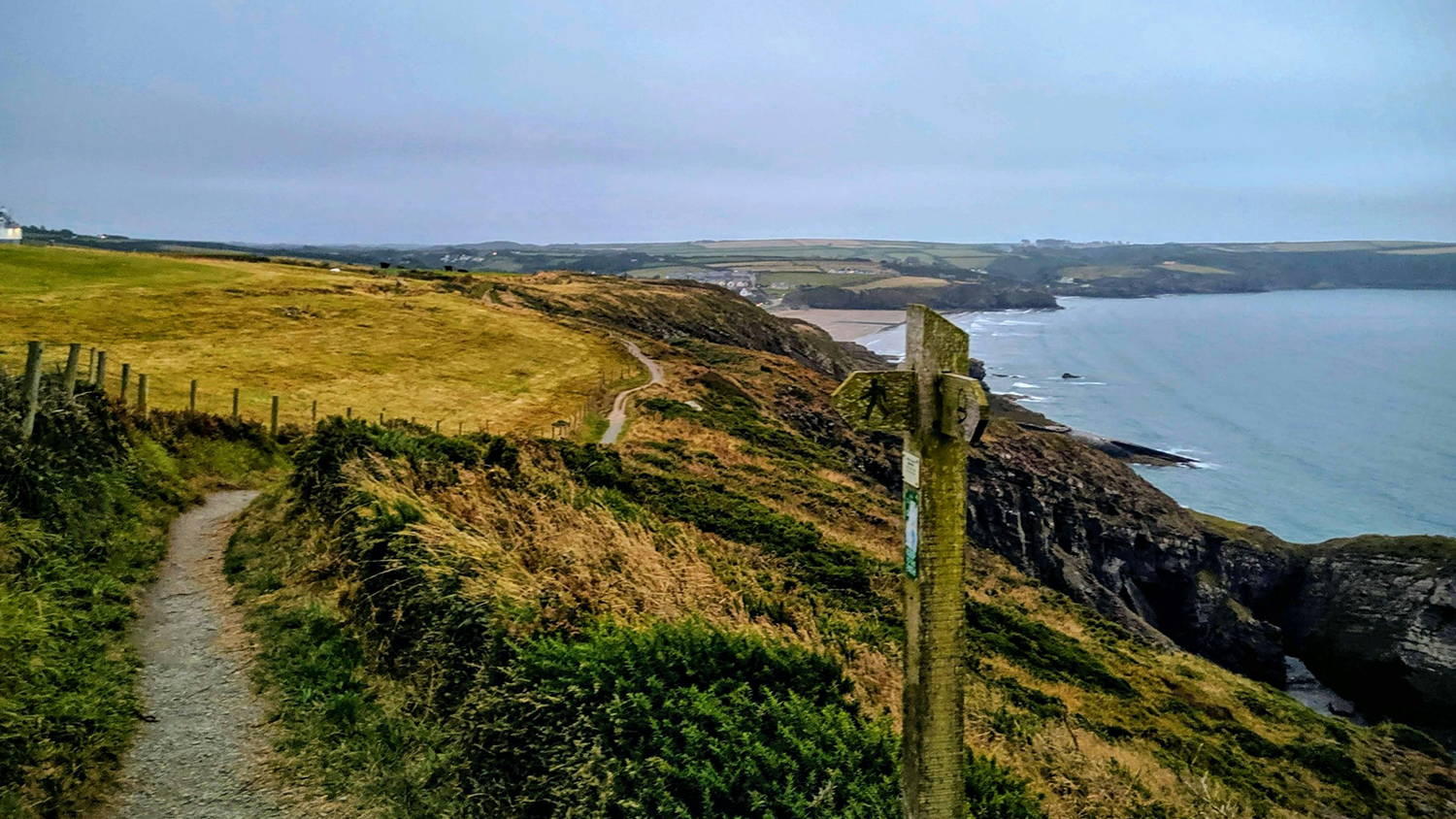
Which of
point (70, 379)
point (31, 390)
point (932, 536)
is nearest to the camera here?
point (932, 536)

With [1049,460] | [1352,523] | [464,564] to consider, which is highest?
[464,564]

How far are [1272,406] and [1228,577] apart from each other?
60.2 meters

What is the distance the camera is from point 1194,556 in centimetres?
4700

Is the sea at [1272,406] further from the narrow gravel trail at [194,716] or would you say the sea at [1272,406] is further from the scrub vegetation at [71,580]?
the narrow gravel trail at [194,716]

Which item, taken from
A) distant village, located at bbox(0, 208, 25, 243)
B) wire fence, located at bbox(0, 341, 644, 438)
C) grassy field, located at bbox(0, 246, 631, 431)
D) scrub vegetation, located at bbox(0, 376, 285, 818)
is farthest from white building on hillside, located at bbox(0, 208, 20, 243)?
scrub vegetation, located at bbox(0, 376, 285, 818)

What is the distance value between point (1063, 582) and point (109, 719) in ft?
135

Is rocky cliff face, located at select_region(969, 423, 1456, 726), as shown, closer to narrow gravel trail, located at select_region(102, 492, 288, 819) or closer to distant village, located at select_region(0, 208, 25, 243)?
narrow gravel trail, located at select_region(102, 492, 288, 819)

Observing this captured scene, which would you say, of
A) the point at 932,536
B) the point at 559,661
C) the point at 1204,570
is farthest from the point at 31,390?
the point at 1204,570

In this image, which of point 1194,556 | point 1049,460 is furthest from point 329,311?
point 1194,556

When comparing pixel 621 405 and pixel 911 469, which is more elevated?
pixel 911 469

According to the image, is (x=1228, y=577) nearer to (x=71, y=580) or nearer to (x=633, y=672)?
(x=633, y=672)

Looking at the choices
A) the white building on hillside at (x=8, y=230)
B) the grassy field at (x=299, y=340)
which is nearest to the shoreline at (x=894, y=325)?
the grassy field at (x=299, y=340)

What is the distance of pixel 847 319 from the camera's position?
17112 cm

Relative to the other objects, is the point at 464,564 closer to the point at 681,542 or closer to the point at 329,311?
the point at 681,542
